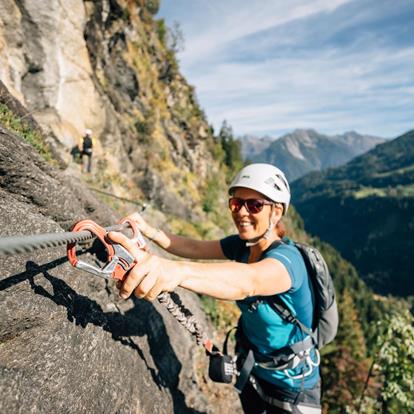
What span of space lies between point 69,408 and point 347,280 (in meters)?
136

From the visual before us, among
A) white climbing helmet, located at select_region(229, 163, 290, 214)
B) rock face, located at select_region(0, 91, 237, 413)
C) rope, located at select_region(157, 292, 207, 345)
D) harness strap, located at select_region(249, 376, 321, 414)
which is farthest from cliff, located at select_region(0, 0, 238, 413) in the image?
white climbing helmet, located at select_region(229, 163, 290, 214)

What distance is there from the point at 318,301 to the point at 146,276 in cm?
292

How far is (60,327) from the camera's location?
3.51 meters

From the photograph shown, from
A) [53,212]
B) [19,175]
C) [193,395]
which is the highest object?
[19,175]

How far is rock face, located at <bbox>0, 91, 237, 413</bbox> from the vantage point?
120 inches

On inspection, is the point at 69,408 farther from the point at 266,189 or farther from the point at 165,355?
the point at 266,189

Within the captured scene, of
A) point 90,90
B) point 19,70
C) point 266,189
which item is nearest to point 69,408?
point 266,189

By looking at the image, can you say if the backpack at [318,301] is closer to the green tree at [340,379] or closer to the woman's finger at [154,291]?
the woman's finger at [154,291]

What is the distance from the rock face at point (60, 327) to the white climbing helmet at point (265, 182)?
251cm

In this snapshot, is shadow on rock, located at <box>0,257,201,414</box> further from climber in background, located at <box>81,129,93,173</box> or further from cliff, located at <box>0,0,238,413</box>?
climber in background, located at <box>81,129,93,173</box>

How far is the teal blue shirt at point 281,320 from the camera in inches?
139

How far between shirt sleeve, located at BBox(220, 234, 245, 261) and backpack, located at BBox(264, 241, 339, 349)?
3.30 ft

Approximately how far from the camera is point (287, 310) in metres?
3.85

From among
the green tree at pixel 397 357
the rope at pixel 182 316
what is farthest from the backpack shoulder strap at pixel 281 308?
the green tree at pixel 397 357
